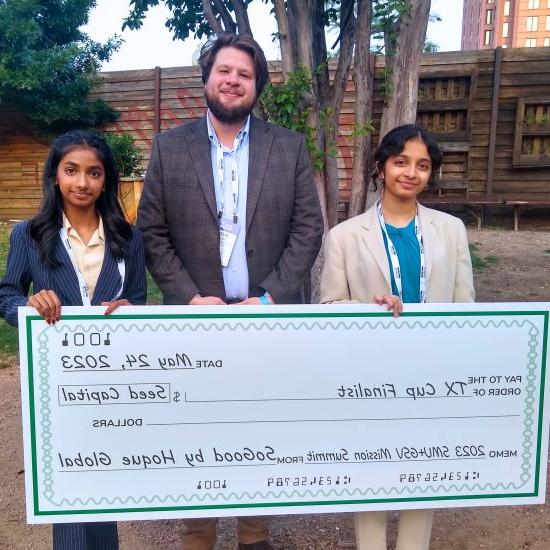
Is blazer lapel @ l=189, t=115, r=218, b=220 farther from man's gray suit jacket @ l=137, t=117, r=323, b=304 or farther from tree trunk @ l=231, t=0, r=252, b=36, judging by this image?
tree trunk @ l=231, t=0, r=252, b=36

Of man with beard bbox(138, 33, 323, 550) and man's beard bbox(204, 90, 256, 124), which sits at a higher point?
man's beard bbox(204, 90, 256, 124)

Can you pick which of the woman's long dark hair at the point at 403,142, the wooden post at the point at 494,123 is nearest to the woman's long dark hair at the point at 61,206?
the woman's long dark hair at the point at 403,142

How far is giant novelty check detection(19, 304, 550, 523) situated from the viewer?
6.56 feet

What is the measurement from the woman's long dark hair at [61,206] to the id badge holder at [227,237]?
367mm

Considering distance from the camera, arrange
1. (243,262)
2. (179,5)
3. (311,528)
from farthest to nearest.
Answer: (179,5), (311,528), (243,262)

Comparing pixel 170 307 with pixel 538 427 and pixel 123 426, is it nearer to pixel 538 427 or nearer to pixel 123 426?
pixel 123 426

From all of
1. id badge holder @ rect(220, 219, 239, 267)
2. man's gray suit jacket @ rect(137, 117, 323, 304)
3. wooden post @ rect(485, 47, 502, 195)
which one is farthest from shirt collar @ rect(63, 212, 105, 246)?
wooden post @ rect(485, 47, 502, 195)

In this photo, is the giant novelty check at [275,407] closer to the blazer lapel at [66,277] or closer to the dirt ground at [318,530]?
the blazer lapel at [66,277]

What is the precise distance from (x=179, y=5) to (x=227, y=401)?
342 cm

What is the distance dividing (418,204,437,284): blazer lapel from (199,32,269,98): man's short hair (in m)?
0.84

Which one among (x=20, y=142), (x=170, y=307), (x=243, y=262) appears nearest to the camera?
(x=170, y=307)

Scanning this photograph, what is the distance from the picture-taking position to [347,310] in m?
2.03

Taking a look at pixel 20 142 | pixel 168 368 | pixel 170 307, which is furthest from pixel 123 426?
pixel 20 142

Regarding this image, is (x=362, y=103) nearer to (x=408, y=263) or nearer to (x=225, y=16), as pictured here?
(x=225, y=16)
